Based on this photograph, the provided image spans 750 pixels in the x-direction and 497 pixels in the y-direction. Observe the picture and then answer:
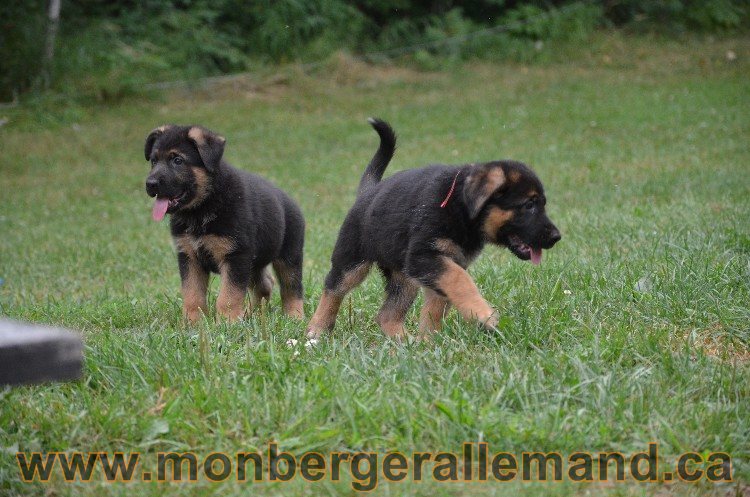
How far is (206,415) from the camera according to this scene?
369cm

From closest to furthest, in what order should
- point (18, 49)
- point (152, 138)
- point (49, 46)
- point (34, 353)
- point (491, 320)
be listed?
point (34, 353)
point (491, 320)
point (152, 138)
point (18, 49)
point (49, 46)

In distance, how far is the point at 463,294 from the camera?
4707 mm

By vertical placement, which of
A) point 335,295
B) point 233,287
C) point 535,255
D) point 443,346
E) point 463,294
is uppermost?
point 535,255

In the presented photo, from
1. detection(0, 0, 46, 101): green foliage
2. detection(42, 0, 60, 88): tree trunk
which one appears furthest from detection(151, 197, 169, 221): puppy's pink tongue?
detection(42, 0, 60, 88): tree trunk

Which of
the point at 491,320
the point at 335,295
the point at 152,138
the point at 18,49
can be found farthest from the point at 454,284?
the point at 18,49

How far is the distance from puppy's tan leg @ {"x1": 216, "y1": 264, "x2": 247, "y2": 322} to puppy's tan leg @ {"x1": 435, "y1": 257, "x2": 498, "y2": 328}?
159 cm

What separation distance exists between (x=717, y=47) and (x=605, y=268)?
16.5 meters

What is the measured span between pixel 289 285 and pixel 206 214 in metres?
0.91

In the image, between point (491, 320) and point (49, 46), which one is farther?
point (49, 46)

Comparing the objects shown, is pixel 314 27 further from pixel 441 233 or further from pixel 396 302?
pixel 441 233

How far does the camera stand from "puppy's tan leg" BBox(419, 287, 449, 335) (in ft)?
16.7

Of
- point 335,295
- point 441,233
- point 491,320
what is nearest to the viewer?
point 491,320

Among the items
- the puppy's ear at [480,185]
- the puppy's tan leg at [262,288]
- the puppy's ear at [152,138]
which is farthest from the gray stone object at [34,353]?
the puppy's tan leg at [262,288]

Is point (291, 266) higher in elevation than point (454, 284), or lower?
lower
